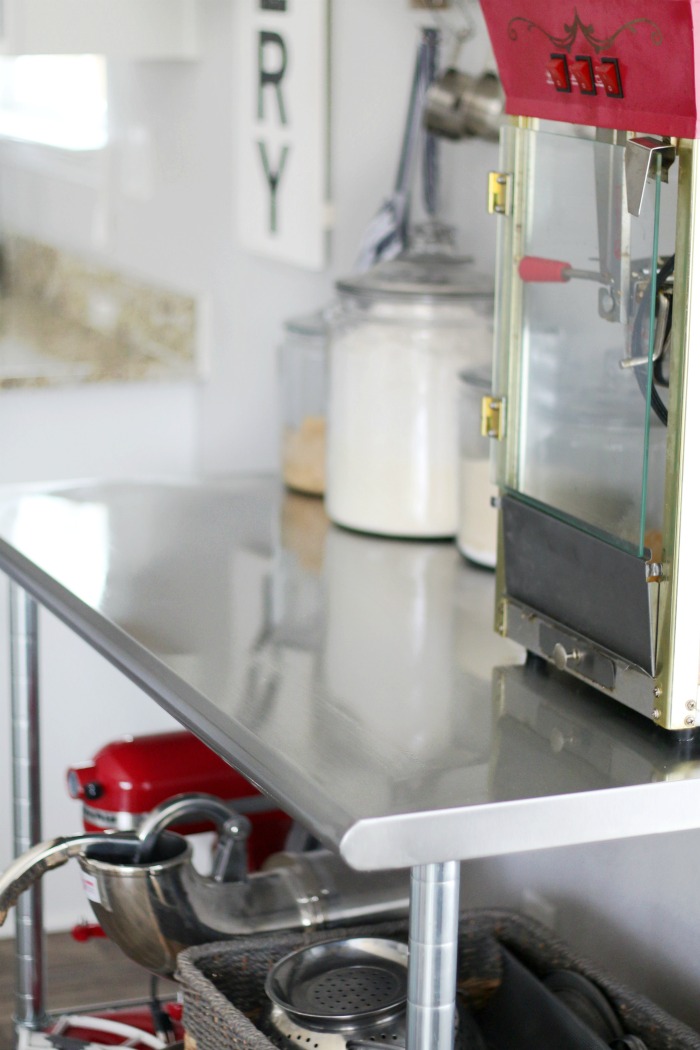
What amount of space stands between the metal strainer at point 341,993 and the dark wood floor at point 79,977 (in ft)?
3.43

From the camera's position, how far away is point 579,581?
1178mm

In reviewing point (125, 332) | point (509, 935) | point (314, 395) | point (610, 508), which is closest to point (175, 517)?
point (314, 395)

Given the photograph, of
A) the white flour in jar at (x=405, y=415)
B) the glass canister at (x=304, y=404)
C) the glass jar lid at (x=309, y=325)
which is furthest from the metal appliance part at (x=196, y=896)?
the glass jar lid at (x=309, y=325)

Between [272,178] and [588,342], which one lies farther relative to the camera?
[272,178]

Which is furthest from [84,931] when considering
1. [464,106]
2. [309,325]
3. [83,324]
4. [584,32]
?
[83,324]

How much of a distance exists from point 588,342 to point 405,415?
544 mm

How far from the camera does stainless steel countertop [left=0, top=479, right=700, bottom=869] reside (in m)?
1.01

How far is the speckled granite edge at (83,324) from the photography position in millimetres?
2676

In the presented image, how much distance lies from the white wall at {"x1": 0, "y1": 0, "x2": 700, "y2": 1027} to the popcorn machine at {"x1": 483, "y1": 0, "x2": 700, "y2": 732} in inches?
24.0

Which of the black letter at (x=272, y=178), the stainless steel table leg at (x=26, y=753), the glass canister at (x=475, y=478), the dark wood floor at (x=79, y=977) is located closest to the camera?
the glass canister at (x=475, y=478)

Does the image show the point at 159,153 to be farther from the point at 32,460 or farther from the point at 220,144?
the point at 32,460

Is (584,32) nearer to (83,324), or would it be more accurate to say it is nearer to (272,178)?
(272,178)

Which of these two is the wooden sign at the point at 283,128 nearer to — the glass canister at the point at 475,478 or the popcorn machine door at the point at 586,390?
the glass canister at the point at 475,478

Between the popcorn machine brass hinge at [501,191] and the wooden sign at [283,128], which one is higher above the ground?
the wooden sign at [283,128]
